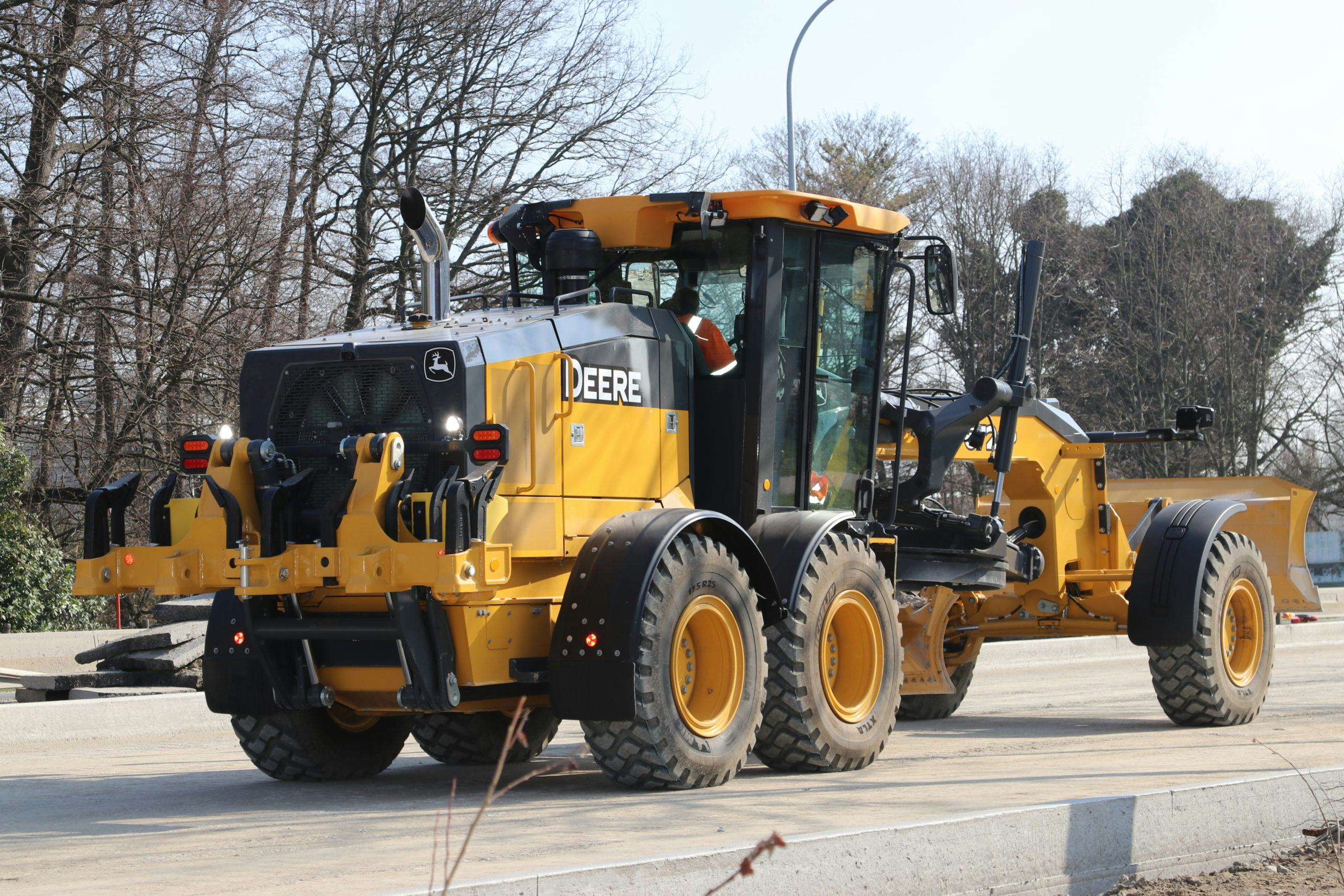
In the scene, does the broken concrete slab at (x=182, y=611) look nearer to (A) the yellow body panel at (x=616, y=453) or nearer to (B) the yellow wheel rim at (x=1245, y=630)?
(A) the yellow body panel at (x=616, y=453)

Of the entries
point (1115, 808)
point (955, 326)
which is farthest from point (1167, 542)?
point (955, 326)

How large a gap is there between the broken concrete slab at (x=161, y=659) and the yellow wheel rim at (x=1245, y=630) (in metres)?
8.95

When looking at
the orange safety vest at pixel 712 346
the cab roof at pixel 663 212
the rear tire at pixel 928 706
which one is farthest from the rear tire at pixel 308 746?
the rear tire at pixel 928 706

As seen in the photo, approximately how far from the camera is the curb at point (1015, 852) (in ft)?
17.0

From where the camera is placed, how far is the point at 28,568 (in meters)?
20.5

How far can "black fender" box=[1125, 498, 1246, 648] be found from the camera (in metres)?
11.1

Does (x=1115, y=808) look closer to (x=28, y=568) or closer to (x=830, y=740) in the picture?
(x=830, y=740)

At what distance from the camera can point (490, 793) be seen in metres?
3.39

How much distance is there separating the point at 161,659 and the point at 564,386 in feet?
27.1

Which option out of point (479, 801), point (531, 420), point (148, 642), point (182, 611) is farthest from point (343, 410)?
point (182, 611)

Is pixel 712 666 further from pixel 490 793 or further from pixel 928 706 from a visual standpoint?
pixel 490 793

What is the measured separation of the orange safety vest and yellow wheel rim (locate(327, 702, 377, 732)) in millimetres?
2798

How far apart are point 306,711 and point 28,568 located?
1325 cm

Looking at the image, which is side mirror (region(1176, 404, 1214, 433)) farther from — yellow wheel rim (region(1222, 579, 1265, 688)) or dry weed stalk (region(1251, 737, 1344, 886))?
dry weed stalk (region(1251, 737, 1344, 886))
